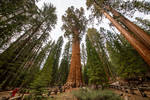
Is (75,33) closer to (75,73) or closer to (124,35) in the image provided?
(75,73)

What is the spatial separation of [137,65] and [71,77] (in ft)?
33.0

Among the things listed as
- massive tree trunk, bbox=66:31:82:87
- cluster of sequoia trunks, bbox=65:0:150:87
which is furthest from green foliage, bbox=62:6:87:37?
massive tree trunk, bbox=66:31:82:87

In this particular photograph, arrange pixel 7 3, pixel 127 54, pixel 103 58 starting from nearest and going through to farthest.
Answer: pixel 7 3, pixel 127 54, pixel 103 58

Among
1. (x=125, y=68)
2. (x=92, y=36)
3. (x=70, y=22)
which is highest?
(x=92, y=36)

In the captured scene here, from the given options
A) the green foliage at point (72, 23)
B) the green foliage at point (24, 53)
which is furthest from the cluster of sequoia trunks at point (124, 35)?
the green foliage at point (24, 53)

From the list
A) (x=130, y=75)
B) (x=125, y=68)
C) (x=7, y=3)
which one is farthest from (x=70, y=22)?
(x=130, y=75)

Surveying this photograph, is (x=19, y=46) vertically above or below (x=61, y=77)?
above

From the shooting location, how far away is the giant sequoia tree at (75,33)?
871 centimetres

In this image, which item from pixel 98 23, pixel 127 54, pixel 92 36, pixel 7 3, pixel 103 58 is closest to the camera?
pixel 7 3

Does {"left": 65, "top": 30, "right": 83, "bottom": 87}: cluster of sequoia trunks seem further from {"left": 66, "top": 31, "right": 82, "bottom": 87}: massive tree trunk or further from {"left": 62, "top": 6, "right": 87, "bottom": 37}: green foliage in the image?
{"left": 62, "top": 6, "right": 87, "bottom": 37}: green foliage

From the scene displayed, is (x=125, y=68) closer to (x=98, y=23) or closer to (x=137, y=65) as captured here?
(x=137, y=65)

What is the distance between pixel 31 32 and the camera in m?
13.0

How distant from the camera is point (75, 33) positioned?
12.8 metres

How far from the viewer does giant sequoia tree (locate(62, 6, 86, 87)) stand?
871cm
